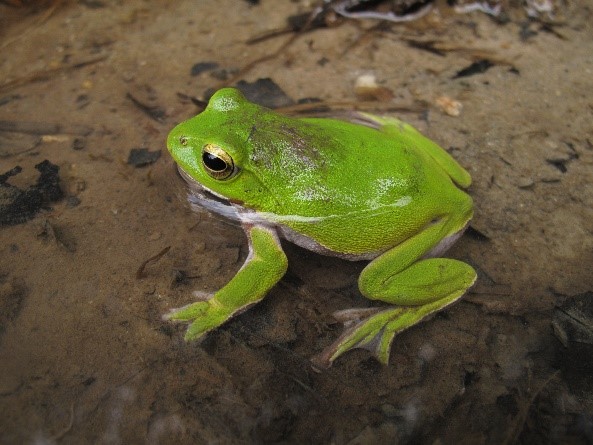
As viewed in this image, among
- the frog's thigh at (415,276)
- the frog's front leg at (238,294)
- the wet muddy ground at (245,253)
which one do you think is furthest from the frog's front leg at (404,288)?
the frog's front leg at (238,294)

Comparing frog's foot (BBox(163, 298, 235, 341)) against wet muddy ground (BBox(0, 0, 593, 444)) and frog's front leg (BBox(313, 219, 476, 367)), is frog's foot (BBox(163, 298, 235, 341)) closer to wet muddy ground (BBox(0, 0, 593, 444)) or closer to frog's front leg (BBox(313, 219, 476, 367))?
wet muddy ground (BBox(0, 0, 593, 444))

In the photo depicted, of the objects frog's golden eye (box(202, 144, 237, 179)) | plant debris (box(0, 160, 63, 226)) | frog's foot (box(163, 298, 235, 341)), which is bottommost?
frog's foot (box(163, 298, 235, 341))

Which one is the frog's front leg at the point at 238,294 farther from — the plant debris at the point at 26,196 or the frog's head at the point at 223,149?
the plant debris at the point at 26,196

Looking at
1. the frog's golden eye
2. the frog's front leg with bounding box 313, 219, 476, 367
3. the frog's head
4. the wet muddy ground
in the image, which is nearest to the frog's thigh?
the frog's front leg with bounding box 313, 219, 476, 367

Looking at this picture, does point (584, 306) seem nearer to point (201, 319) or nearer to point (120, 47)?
point (201, 319)

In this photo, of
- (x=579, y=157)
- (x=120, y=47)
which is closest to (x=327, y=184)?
(x=579, y=157)

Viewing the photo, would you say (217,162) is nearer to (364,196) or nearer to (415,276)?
(364,196)

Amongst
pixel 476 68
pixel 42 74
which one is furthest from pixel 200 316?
pixel 476 68
